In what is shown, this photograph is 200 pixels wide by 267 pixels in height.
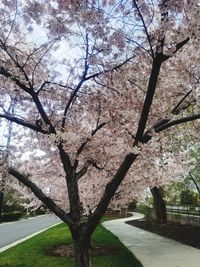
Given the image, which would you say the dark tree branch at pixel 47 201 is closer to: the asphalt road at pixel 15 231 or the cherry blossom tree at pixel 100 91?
the cherry blossom tree at pixel 100 91

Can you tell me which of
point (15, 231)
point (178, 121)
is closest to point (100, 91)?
point (178, 121)

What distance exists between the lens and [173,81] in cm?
820

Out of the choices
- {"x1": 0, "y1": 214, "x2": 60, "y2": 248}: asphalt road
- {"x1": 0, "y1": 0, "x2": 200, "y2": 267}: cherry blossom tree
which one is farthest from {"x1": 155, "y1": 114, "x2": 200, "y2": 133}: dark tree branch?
{"x1": 0, "y1": 214, "x2": 60, "y2": 248}: asphalt road

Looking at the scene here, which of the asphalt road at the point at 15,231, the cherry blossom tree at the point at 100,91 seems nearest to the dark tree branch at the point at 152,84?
the cherry blossom tree at the point at 100,91

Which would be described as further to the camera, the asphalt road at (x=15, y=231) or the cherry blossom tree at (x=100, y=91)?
the asphalt road at (x=15, y=231)

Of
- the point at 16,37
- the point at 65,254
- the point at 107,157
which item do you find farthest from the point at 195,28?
the point at 65,254

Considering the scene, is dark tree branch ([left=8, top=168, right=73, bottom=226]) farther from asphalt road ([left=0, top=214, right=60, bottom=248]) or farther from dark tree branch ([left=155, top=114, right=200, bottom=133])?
asphalt road ([left=0, top=214, right=60, bottom=248])

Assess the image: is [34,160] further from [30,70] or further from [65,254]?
[30,70]

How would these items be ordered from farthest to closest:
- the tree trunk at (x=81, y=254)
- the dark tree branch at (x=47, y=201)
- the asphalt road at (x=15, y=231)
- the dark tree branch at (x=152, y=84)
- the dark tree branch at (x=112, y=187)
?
the asphalt road at (x=15, y=231) < the dark tree branch at (x=47, y=201) < the tree trunk at (x=81, y=254) < the dark tree branch at (x=112, y=187) < the dark tree branch at (x=152, y=84)

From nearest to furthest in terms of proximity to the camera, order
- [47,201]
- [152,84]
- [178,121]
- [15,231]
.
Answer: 1. [152,84]
2. [178,121]
3. [47,201]
4. [15,231]

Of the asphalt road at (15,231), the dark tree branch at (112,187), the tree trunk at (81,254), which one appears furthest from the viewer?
the asphalt road at (15,231)

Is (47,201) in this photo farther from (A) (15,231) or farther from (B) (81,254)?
(A) (15,231)

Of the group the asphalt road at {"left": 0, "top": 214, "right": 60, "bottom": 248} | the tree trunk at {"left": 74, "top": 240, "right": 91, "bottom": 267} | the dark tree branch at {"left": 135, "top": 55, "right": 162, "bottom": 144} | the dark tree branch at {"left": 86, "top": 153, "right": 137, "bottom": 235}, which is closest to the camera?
the dark tree branch at {"left": 135, "top": 55, "right": 162, "bottom": 144}

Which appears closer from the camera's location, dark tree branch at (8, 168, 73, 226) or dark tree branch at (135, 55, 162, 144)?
dark tree branch at (135, 55, 162, 144)
